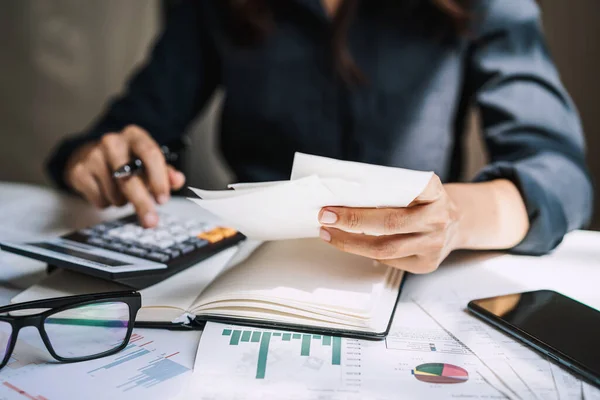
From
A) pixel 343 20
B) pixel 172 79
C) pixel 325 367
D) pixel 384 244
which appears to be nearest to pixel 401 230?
pixel 384 244

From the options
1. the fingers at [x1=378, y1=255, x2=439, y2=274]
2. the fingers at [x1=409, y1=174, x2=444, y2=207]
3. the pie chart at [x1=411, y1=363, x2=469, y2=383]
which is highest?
the fingers at [x1=409, y1=174, x2=444, y2=207]

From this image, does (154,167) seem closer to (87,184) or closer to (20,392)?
(87,184)

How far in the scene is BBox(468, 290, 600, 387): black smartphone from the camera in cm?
42

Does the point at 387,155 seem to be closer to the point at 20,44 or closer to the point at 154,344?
the point at 154,344

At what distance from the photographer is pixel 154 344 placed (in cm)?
46

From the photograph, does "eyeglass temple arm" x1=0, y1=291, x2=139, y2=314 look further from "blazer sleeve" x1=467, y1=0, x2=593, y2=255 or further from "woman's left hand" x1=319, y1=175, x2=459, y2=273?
"blazer sleeve" x1=467, y1=0, x2=593, y2=255

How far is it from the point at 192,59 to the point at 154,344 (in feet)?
2.55


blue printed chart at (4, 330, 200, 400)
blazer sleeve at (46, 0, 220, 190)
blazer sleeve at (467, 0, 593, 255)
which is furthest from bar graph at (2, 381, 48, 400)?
blazer sleeve at (46, 0, 220, 190)

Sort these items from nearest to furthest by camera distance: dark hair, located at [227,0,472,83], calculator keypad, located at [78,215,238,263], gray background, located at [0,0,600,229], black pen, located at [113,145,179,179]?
calculator keypad, located at [78,215,238,263]
black pen, located at [113,145,179,179]
dark hair, located at [227,0,472,83]
gray background, located at [0,0,600,229]

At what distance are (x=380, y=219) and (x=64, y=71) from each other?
1951 millimetres

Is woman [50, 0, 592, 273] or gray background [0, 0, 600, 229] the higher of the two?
gray background [0, 0, 600, 229]

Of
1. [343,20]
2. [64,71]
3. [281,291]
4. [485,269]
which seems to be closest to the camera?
[281,291]

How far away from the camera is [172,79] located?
3.62 feet

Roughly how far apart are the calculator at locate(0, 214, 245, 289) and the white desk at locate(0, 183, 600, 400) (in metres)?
0.06
